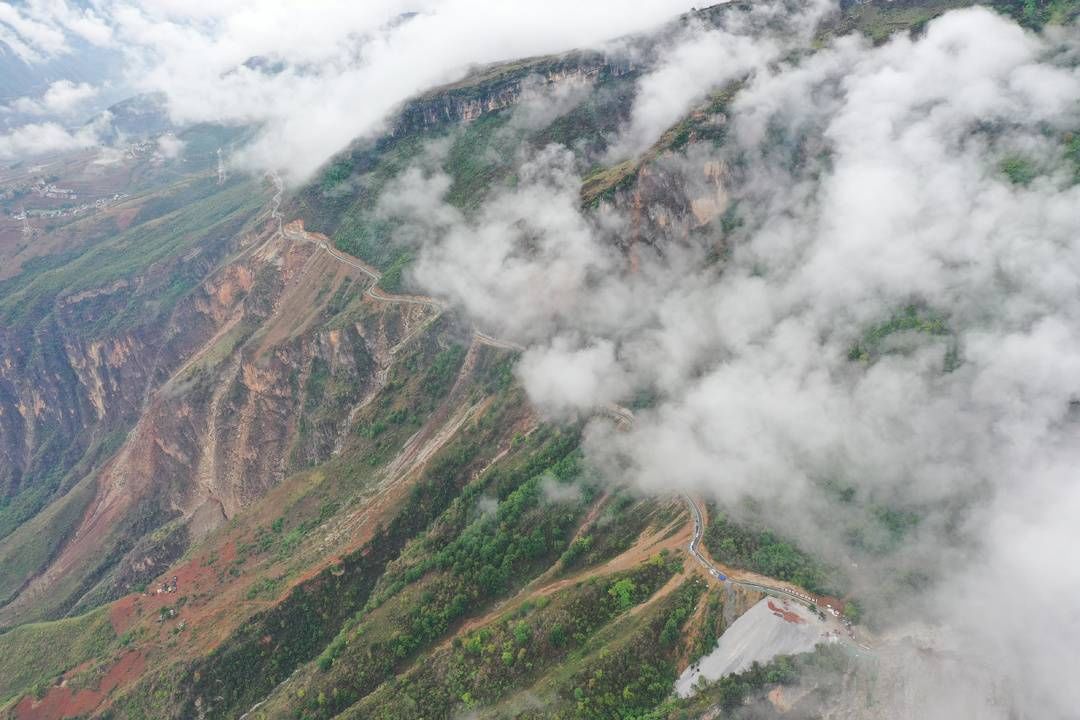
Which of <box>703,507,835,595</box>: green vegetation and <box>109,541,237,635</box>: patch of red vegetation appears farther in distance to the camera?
<box>109,541,237,635</box>: patch of red vegetation

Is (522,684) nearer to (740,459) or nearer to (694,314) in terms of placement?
(740,459)

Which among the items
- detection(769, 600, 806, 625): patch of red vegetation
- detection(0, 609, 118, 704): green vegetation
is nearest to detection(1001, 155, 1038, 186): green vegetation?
detection(769, 600, 806, 625): patch of red vegetation

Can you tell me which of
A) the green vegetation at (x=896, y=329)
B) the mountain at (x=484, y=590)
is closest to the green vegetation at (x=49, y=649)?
the mountain at (x=484, y=590)

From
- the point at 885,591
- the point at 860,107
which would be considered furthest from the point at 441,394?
the point at 860,107

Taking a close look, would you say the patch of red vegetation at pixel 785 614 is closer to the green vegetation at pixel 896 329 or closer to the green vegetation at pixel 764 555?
the green vegetation at pixel 764 555

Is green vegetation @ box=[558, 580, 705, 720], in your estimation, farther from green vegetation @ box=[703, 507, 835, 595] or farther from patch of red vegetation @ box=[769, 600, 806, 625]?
green vegetation @ box=[703, 507, 835, 595]

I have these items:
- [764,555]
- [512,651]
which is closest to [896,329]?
[764,555]
